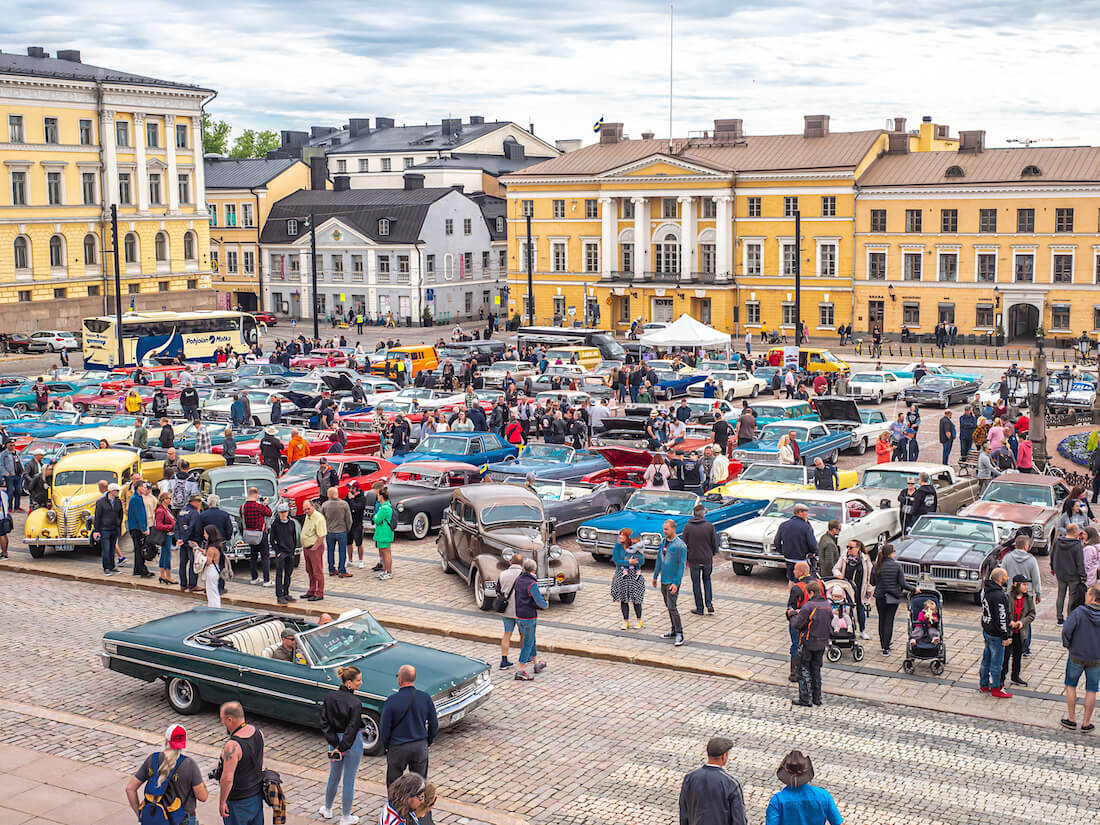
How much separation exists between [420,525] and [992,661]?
12.4 metres

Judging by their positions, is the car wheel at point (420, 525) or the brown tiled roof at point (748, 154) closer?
the car wheel at point (420, 525)

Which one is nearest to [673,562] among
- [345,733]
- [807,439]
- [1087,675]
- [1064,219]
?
[1087,675]

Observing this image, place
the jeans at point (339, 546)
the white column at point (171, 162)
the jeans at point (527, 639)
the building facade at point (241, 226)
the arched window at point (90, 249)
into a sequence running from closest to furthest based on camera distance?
1. the jeans at point (527, 639)
2. the jeans at point (339, 546)
3. the arched window at point (90, 249)
4. the white column at point (171, 162)
5. the building facade at point (241, 226)

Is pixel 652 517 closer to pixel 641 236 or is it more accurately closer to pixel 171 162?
pixel 641 236

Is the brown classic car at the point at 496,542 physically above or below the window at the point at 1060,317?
below

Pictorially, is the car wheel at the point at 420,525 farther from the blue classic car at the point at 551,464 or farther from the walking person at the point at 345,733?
the walking person at the point at 345,733

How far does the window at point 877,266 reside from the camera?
75438 mm

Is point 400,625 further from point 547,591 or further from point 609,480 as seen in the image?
point 609,480

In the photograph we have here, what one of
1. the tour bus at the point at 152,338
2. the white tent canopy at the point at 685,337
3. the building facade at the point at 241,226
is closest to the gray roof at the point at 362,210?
the building facade at the point at 241,226

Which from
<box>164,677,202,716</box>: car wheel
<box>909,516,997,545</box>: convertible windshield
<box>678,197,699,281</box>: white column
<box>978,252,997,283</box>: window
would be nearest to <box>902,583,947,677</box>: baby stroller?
<box>909,516,997,545</box>: convertible windshield

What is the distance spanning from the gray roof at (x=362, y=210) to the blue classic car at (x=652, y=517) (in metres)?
65.6

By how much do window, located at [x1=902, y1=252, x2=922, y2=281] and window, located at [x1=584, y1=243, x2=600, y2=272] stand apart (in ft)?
68.9

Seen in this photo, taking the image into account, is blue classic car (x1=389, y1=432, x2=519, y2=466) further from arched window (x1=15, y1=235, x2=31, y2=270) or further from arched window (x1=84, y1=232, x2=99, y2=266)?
arched window (x1=84, y1=232, x2=99, y2=266)

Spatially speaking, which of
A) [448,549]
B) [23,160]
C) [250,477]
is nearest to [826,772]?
[448,549]
